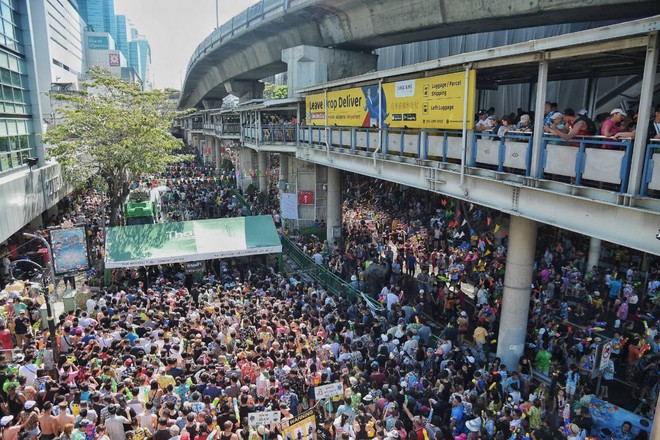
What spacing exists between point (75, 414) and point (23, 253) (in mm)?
14350

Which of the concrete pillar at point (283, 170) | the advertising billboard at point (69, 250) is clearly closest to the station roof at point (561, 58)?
the advertising billboard at point (69, 250)

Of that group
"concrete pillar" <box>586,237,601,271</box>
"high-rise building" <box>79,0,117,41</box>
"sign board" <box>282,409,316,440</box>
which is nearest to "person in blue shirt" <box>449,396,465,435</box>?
"sign board" <box>282,409,316,440</box>

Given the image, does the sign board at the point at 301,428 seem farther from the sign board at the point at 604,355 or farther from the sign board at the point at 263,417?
the sign board at the point at 604,355

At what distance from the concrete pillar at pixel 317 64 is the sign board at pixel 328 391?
17.0 m

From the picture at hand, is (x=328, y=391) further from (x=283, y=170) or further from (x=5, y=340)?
(x=283, y=170)

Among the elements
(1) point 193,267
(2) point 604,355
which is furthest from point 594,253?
(1) point 193,267

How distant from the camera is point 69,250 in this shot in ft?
50.4

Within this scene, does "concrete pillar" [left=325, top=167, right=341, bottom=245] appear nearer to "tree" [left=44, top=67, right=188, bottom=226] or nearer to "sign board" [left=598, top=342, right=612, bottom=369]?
"tree" [left=44, top=67, right=188, bottom=226]

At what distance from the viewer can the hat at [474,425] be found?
→ 8102mm

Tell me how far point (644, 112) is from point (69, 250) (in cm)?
1557

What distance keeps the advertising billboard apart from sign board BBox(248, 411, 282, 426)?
34.0ft

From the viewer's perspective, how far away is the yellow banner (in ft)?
36.7

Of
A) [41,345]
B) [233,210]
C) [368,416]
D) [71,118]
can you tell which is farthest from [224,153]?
[368,416]

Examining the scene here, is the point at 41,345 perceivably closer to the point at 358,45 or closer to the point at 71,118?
the point at 71,118
